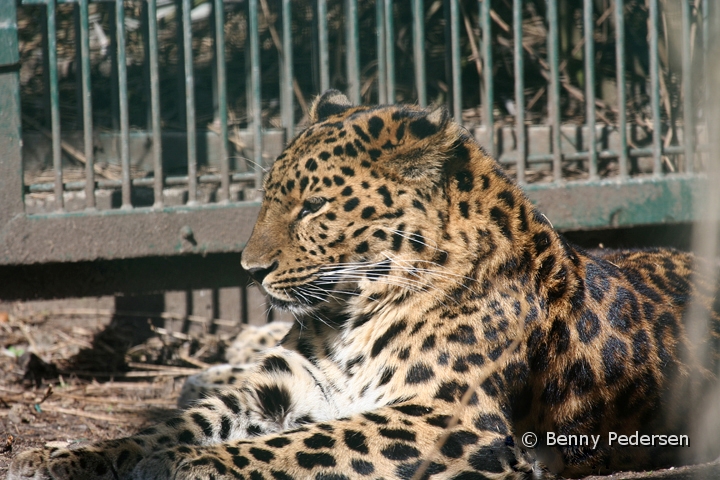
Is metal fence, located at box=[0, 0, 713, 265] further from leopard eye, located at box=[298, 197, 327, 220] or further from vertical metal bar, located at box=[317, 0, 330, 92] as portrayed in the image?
leopard eye, located at box=[298, 197, 327, 220]

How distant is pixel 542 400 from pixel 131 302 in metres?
4.15

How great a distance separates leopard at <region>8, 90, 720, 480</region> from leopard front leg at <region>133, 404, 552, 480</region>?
0.03 meters

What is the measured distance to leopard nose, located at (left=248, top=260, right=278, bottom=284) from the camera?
452cm

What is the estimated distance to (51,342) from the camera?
6.99 metres

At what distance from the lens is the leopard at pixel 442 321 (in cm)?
409

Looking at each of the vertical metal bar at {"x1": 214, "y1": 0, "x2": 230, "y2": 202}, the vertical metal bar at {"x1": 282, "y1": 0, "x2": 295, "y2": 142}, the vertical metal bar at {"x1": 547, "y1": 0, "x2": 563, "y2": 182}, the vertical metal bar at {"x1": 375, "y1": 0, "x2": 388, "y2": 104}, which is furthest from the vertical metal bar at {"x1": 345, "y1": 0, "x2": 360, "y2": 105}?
the vertical metal bar at {"x1": 547, "y1": 0, "x2": 563, "y2": 182}

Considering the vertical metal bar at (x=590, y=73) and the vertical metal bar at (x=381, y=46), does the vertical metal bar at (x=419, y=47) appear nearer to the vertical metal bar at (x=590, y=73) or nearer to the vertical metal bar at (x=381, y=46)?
the vertical metal bar at (x=381, y=46)

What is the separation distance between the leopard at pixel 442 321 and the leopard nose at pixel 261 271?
18 mm

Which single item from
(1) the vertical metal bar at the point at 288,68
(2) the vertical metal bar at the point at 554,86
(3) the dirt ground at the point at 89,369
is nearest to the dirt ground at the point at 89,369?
(3) the dirt ground at the point at 89,369

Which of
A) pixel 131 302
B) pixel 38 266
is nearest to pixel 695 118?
pixel 131 302

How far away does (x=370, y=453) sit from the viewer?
12.5ft

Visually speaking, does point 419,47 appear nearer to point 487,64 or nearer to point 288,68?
point 487,64

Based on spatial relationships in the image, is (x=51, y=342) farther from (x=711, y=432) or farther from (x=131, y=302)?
(x=711, y=432)

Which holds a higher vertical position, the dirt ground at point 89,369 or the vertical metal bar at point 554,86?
the vertical metal bar at point 554,86
